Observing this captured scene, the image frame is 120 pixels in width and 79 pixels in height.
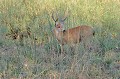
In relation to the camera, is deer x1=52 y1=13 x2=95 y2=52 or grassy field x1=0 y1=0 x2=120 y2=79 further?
deer x1=52 y1=13 x2=95 y2=52

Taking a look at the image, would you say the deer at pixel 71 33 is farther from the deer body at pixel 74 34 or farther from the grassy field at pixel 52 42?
the grassy field at pixel 52 42

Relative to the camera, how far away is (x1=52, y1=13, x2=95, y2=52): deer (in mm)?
6410

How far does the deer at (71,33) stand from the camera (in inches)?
252

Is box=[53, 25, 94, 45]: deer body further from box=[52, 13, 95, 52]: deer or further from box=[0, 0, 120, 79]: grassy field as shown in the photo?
box=[0, 0, 120, 79]: grassy field

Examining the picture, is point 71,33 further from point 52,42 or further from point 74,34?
point 52,42

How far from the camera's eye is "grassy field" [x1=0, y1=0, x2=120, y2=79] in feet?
16.1

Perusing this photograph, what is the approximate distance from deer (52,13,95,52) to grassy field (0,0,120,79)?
14 centimetres

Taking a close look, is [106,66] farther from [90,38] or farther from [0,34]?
[0,34]

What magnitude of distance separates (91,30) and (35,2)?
6.13ft

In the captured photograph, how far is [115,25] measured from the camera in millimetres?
7129

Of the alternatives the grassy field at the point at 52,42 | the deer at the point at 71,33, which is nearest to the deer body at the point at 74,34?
the deer at the point at 71,33

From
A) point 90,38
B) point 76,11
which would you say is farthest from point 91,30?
point 76,11

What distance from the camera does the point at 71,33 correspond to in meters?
6.48

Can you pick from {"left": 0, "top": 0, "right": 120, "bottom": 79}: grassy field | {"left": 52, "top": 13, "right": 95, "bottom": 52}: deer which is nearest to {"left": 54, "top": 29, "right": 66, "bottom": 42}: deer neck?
{"left": 52, "top": 13, "right": 95, "bottom": 52}: deer
